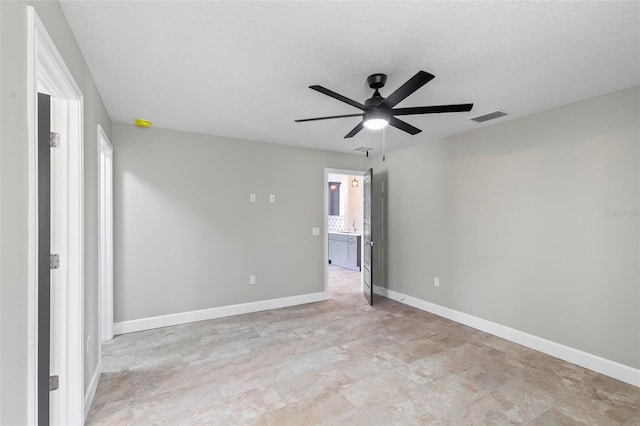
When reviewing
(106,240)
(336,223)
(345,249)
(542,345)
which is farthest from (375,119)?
(336,223)

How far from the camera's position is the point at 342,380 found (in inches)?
98.6

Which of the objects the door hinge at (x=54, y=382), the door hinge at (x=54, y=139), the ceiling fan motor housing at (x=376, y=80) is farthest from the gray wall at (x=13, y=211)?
the ceiling fan motor housing at (x=376, y=80)

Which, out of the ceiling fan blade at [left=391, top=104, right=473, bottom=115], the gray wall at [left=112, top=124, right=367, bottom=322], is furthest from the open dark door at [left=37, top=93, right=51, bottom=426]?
the ceiling fan blade at [left=391, top=104, right=473, bottom=115]

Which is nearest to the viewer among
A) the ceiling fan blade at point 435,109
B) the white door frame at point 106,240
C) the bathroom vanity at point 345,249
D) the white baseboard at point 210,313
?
the ceiling fan blade at point 435,109

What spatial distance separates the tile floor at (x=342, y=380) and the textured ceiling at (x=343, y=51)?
8.14ft

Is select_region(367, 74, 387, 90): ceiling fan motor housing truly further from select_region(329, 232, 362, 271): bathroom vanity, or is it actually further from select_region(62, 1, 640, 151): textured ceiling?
select_region(329, 232, 362, 271): bathroom vanity

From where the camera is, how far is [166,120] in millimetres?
3408

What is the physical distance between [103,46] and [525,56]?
9.31ft

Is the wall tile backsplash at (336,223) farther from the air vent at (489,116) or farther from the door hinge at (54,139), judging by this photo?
the door hinge at (54,139)

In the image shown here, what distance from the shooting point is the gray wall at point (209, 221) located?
3561 mm

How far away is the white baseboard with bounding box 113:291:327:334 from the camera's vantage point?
3531mm

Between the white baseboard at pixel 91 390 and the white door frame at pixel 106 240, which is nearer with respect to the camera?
the white baseboard at pixel 91 390

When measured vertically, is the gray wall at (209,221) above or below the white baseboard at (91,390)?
above

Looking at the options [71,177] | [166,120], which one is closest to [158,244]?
[166,120]
